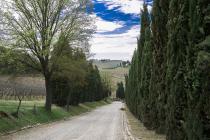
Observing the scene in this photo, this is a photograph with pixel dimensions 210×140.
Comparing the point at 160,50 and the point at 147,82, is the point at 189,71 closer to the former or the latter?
the point at 160,50

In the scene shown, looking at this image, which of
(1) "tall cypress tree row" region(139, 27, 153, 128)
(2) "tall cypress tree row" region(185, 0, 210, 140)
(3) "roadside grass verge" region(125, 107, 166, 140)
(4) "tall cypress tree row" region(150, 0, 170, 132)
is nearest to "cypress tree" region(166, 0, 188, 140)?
(2) "tall cypress tree row" region(185, 0, 210, 140)

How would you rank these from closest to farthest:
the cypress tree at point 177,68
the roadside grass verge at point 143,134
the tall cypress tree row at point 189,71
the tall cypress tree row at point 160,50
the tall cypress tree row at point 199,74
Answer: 1. the tall cypress tree row at point 199,74
2. the tall cypress tree row at point 189,71
3. the cypress tree at point 177,68
4. the tall cypress tree row at point 160,50
5. the roadside grass verge at point 143,134

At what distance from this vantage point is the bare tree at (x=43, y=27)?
42312 millimetres

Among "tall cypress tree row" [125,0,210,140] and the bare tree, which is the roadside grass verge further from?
the bare tree

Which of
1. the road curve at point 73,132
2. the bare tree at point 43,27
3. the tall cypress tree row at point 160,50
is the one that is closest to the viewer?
the tall cypress tree row at point 160,50

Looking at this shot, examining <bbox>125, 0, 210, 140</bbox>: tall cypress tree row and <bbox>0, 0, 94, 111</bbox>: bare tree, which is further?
<bbox>0, 0, 94, 111</bbox>: bare tree

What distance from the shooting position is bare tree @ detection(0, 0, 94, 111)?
42312mm

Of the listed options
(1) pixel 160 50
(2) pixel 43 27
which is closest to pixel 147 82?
(1) pixel 160 50

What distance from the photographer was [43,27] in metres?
43.7

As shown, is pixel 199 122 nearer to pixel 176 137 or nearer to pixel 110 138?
pixel 176 137

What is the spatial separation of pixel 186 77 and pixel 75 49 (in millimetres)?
32430

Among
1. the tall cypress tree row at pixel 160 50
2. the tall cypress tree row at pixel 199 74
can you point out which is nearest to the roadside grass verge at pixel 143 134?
the tall cypress tree row at pixel 160 50

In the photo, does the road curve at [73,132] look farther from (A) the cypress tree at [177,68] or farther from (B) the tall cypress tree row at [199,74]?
(B) the tall cypress tree row at [199,74]

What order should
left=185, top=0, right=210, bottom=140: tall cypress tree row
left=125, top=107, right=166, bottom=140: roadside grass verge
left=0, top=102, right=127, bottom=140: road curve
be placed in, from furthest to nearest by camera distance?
left=0, top=102, right=127, bottom=140: road curve
left=125, top=107, right=166, bottom=140: roadside grass verge
left=185, top=0, right=210, bottom=140: tall cypress tree row
